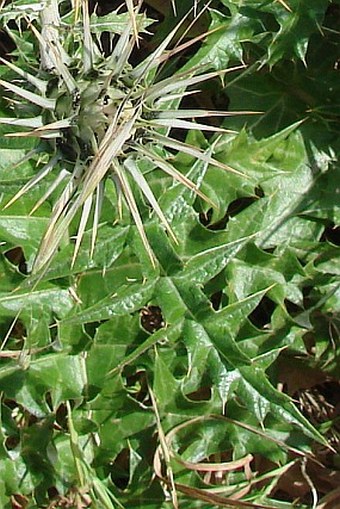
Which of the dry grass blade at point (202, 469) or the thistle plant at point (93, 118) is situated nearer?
the thistle plant at point (93, 118)

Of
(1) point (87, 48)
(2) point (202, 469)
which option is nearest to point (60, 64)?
(1) point (87, 48)

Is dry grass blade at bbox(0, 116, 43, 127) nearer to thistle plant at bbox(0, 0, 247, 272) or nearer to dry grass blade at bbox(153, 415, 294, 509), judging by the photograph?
thistle plant at bbox(0, 0, 247, 272)

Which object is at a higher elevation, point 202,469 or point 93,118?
point 93,118

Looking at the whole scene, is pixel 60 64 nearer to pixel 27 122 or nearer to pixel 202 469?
pixel 27 122

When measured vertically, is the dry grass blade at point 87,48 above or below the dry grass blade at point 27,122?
above

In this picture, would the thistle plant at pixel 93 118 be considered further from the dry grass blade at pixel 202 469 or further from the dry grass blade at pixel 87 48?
the dry grass blade at pixel 202 469

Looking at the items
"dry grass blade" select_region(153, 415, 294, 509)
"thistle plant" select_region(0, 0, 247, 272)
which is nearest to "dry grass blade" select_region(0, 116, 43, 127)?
"thistle plant" select_region(0, 0, 247, 272)

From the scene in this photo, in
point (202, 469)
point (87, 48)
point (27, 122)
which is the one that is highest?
point (87, 48)

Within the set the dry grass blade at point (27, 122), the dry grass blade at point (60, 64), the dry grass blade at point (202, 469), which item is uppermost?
the dry grass blade at point (60, 64)

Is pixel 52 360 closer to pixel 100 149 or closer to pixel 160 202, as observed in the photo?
pixel 160 202

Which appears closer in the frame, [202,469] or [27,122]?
[27,122]

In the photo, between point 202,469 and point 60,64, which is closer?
point 60,64

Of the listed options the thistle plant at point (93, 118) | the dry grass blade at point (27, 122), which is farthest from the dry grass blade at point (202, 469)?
the dry grass blade at point (27, 122)
